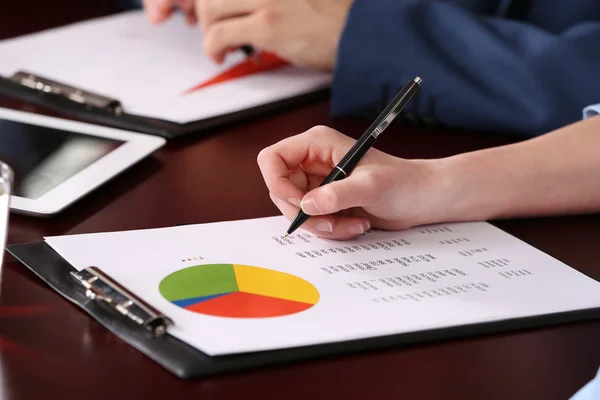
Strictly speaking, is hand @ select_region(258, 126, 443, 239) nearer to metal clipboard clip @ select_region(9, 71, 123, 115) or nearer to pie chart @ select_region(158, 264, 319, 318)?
pie chart @ select_region(158, 264, 319, 318)

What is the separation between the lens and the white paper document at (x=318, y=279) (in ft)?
2.15

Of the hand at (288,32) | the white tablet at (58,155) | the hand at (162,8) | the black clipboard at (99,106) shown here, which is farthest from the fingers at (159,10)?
the white tablet at (58,155)

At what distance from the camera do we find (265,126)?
1.13 m

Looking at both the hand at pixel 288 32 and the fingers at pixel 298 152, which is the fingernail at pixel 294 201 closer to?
the fingers at pixel 298 152

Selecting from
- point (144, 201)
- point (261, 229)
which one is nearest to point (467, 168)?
point (261, 229)

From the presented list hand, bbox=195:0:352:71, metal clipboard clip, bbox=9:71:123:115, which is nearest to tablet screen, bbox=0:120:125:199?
metal clipboard clip, bbox=9:71:123:115

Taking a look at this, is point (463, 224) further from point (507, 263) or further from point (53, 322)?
point (53, 322)

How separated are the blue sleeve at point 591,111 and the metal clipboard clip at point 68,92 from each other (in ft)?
1.82

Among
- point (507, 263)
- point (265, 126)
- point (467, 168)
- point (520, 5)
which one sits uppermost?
point (520, 5)

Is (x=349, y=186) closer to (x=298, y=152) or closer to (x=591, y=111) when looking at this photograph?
(x=298, y=152)

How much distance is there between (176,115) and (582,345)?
0.60 meters

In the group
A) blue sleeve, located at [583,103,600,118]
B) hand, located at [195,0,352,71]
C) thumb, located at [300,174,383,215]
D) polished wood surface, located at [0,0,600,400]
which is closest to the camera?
polished wood surface, located at [0,0,600,400]

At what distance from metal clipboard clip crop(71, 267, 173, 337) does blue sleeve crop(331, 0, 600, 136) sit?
55 cm

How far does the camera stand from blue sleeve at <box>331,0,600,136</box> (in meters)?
1.10
